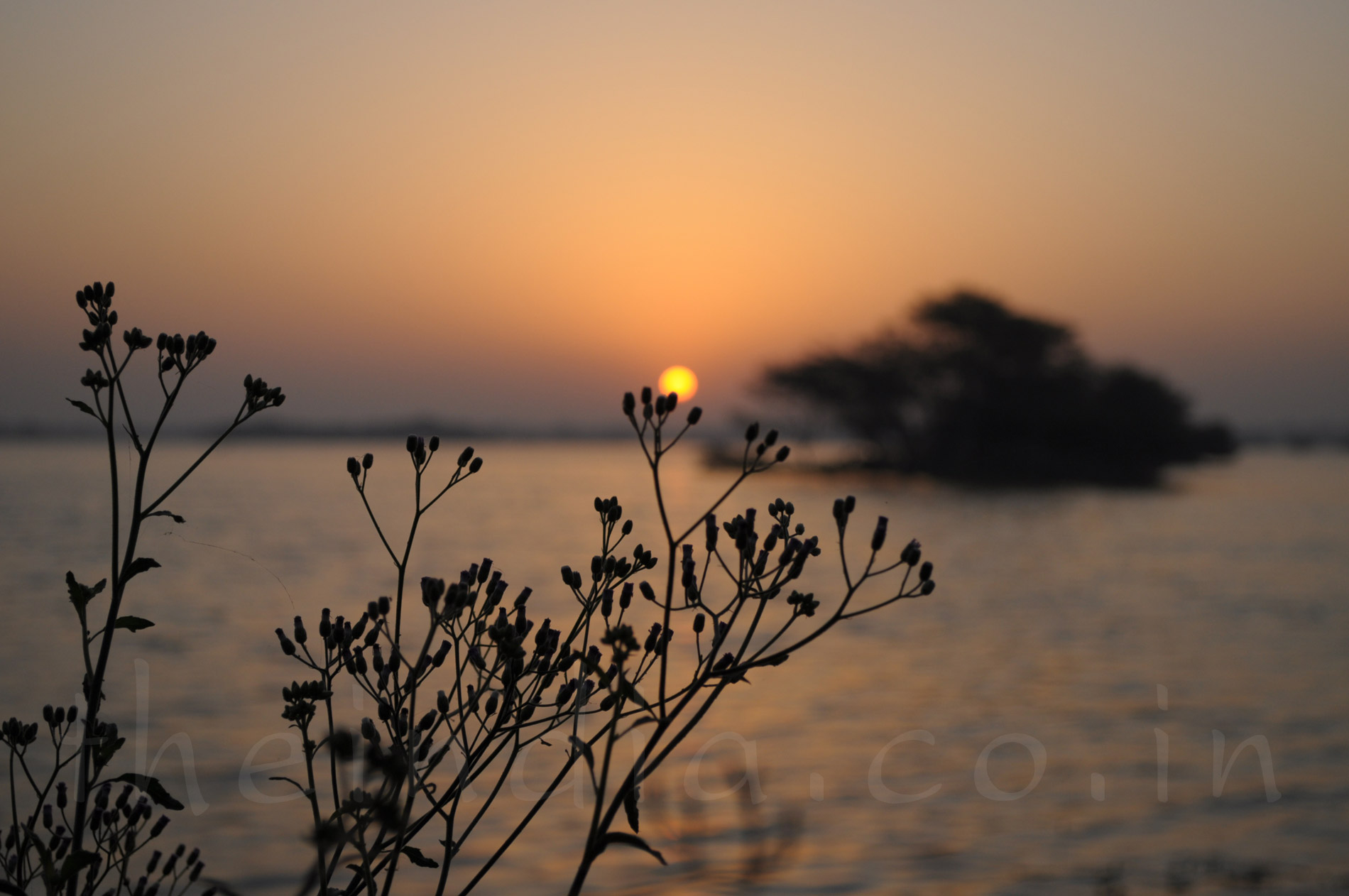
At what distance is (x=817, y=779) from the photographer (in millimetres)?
8234

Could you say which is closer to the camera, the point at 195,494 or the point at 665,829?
the point at 665,829

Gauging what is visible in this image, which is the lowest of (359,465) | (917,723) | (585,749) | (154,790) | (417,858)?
(917,723)

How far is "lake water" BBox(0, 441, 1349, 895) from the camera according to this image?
6.65 metres

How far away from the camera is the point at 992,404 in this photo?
67250mm

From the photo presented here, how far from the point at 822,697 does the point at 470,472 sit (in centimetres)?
932

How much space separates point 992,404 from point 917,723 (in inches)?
2357

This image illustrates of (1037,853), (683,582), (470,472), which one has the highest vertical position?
(470,472)

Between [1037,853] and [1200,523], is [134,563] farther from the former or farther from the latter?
[1200,523]

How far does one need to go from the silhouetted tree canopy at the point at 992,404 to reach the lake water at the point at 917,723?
43.5 metres

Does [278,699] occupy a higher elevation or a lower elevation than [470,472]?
lower

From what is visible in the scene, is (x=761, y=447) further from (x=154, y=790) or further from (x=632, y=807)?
(x=154, y=790)

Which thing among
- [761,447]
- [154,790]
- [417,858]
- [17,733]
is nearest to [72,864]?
[154,790]

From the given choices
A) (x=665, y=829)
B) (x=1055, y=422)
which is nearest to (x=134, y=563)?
(x=665, y=829)

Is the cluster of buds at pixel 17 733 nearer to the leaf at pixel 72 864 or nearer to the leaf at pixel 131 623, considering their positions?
the leaf at pixel 131 623
